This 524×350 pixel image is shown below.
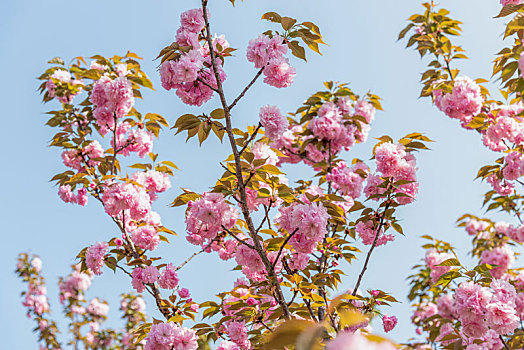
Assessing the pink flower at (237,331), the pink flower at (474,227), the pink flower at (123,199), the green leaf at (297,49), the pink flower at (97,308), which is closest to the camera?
the green leaf at (297,49)

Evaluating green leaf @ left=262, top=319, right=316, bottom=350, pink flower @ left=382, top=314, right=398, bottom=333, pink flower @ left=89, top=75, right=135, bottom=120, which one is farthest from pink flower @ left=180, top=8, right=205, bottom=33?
pink flower @ left=382, top=314, right=398, bottom=333

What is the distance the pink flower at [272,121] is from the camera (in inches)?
85.7

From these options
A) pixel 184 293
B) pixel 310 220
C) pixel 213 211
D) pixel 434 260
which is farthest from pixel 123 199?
pixel 434 260

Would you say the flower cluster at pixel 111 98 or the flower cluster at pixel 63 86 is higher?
the flower cluster at pixel 63 86

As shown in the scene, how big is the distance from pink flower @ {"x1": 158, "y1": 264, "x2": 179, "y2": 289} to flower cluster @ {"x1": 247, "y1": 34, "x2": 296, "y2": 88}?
5.15 ft

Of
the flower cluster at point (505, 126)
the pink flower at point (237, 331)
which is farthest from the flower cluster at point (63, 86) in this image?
the flower cluster at point (505, 126)

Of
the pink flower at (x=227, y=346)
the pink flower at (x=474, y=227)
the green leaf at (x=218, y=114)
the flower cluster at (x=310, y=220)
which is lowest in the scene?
the pink flower at (x=227, y=346)

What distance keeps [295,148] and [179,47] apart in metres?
2.63

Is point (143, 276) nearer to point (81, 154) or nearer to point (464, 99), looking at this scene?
point (81, 154)

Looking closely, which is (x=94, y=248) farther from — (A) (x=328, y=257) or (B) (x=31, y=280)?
(B) (x=31, y=280)

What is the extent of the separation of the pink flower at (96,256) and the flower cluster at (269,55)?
1.91 meters

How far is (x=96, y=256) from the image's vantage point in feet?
10.2

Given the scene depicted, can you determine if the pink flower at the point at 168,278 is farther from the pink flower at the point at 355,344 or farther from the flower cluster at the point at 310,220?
the pink flower at the point at 355,344

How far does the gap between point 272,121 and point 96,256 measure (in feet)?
6.03
